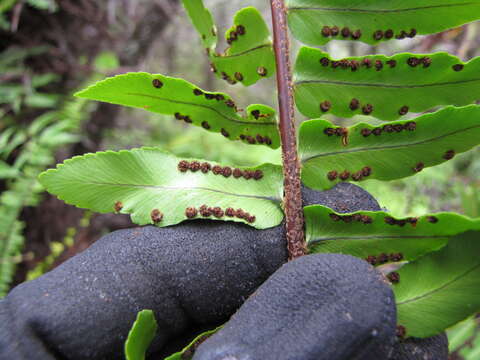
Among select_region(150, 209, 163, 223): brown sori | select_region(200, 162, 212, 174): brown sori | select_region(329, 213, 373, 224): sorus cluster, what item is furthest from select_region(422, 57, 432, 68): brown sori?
select_region(150, 209, 163, 223): brown sori

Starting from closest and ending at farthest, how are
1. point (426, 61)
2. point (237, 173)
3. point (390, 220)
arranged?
1. point (390, 220)
2. point (426, 61)
3. point (237, 173)

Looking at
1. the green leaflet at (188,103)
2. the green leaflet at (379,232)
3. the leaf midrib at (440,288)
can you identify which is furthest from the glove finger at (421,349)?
the green leaflet at (188,103)

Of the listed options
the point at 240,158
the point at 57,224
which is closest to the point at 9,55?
the point at 57,224

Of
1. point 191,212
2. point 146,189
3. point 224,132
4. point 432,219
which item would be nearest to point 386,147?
point 432,219

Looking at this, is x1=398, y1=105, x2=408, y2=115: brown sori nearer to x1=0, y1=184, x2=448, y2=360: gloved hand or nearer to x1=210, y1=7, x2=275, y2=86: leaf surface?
x1=0, y1=184, x2=448, y2=360: gloved hand

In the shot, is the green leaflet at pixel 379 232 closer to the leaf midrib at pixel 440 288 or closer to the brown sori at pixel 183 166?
the leaf midrib at pixel 440 288

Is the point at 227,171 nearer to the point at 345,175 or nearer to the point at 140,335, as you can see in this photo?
the point at 345,175

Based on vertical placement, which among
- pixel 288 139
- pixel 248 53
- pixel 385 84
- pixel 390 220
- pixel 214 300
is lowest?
pixel 214 300
